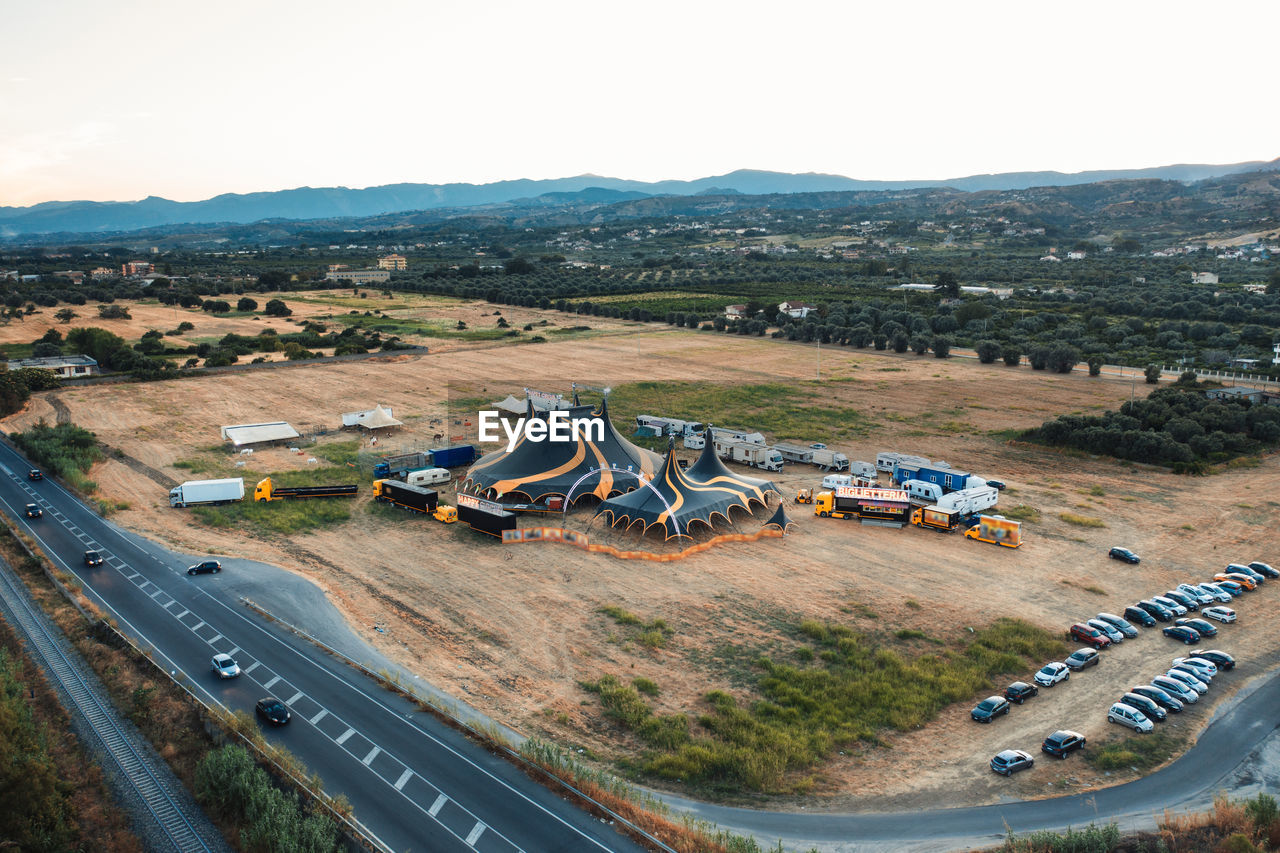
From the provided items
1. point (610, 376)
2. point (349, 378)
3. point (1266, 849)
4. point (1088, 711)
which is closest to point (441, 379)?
point (349, 378)

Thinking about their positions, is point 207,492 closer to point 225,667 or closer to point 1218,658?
point 225,667

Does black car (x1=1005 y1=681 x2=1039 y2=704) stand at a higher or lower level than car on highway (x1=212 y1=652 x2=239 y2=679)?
lower

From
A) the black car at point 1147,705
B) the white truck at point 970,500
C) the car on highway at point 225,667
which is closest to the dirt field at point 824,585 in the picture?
the black car at point 1147,705

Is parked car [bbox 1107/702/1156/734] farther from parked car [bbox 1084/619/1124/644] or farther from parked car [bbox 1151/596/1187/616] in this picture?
parked car [bbox 1151/596/1187/616]

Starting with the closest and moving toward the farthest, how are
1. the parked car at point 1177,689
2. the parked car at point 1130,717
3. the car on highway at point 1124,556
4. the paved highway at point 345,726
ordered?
1. the paved highway at point 345,726
2. the parked car at point 1130,717
3. the parked car at point 1177,689
4. the car on highway at point 1124,556

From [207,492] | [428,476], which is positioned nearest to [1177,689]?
[428,476]

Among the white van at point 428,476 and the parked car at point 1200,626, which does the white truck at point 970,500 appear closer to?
the parked car at point 1200,626

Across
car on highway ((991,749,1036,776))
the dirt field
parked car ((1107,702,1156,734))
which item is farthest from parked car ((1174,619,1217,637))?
car on highway ((991,749,1036,776))
